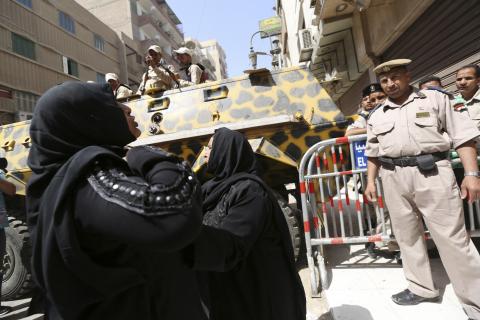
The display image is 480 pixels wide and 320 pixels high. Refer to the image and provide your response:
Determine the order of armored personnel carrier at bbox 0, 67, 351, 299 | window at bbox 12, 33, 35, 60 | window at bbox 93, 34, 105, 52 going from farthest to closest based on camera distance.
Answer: window at bbox 93, 34, 105, 52, window at bbox 12, 33, 35, 60, armored personnel carrier at bbox 0, 67, 351, 299

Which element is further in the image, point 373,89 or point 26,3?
point 26,3

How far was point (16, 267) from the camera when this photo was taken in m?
3.77

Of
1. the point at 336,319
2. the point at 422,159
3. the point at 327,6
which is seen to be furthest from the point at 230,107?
the point at 327,6

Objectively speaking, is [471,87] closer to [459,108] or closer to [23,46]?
[459,108]

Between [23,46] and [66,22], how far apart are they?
478 cm

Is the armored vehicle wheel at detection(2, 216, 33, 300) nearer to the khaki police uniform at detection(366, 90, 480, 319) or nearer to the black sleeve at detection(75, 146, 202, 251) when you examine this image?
the black sleeve at detection(75, 146, 202, 251)

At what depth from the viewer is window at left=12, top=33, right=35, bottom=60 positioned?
16.5 metres

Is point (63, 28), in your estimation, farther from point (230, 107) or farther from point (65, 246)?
point (65, 246)

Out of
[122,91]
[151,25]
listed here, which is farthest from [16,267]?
[151,25]

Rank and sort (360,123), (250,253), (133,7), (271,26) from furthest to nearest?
(133,7) → (271,26) → (360,123) → (250,253)

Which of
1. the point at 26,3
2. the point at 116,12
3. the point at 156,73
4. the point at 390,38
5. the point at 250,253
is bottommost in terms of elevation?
the point at 250,253

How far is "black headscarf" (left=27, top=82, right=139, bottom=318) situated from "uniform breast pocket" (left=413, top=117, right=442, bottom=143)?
78.6 inches

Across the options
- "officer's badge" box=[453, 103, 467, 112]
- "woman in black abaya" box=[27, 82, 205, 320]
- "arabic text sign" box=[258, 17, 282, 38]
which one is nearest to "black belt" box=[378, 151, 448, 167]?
"officer's badge" box=[453, 103, 467, 112]

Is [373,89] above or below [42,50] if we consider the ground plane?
below
